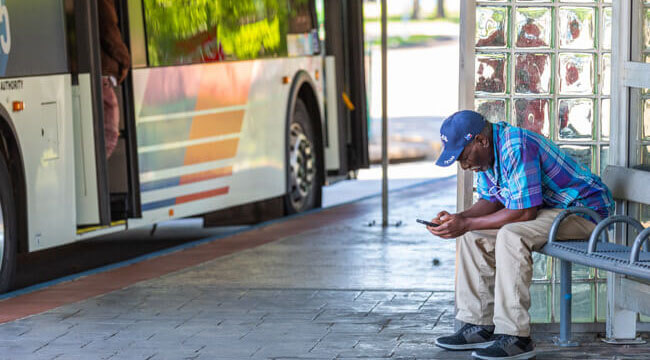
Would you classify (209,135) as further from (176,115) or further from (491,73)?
(491,73)

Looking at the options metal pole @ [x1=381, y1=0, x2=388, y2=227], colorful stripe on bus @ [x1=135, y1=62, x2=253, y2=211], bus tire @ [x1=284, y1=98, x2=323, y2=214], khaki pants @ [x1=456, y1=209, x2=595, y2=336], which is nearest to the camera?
khaki pants @ [x1=456, y1=209, x2=595, y2=336]

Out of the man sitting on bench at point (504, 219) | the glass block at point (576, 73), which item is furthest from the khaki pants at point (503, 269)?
the glass block at point (576, 73)

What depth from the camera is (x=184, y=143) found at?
11719mm

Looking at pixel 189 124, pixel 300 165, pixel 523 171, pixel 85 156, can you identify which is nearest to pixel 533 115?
pixel 523 171

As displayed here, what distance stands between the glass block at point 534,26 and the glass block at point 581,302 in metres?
1.34

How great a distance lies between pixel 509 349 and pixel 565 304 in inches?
20.9

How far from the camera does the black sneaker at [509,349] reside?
663cm

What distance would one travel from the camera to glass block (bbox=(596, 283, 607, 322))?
291 inches

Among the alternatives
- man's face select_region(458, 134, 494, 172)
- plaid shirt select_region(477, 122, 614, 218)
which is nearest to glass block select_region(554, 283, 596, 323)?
plaid shirt select_region(477, 122, 614, 218)

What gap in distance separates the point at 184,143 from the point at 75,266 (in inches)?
58.6

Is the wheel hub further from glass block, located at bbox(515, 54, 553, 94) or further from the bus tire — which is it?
glass block, located at bbox(515, 54, 553, 94)

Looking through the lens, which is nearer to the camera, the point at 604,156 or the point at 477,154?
the point at 477,154

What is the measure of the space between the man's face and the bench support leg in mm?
711

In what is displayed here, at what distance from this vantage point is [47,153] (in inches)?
381
